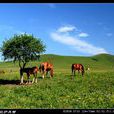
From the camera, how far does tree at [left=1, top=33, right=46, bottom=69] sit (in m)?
38.2

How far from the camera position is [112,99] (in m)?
21.6

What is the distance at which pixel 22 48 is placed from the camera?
1518 inches

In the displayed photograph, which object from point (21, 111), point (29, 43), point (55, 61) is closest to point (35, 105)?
point (21, 111)

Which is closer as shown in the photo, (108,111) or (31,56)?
(108,111)

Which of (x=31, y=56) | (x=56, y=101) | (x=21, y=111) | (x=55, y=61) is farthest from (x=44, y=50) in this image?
(x=55, y=61)

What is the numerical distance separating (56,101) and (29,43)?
18356 millimetres

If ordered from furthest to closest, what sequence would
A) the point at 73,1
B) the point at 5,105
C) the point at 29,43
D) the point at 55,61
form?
the point at 55,61 < the point at 29,43 < the point at 5,105 < the point at 73,1

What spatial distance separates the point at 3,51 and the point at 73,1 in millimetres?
30332

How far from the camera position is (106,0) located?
32.1 ft

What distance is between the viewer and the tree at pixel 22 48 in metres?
38.2

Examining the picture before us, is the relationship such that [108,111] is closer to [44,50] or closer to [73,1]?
[73,1]

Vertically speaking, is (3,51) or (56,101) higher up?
(3,51)

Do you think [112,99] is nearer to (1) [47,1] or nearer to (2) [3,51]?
(1) [47,1]

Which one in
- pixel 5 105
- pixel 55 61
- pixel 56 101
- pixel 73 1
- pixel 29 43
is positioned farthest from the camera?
pixel 55 61
